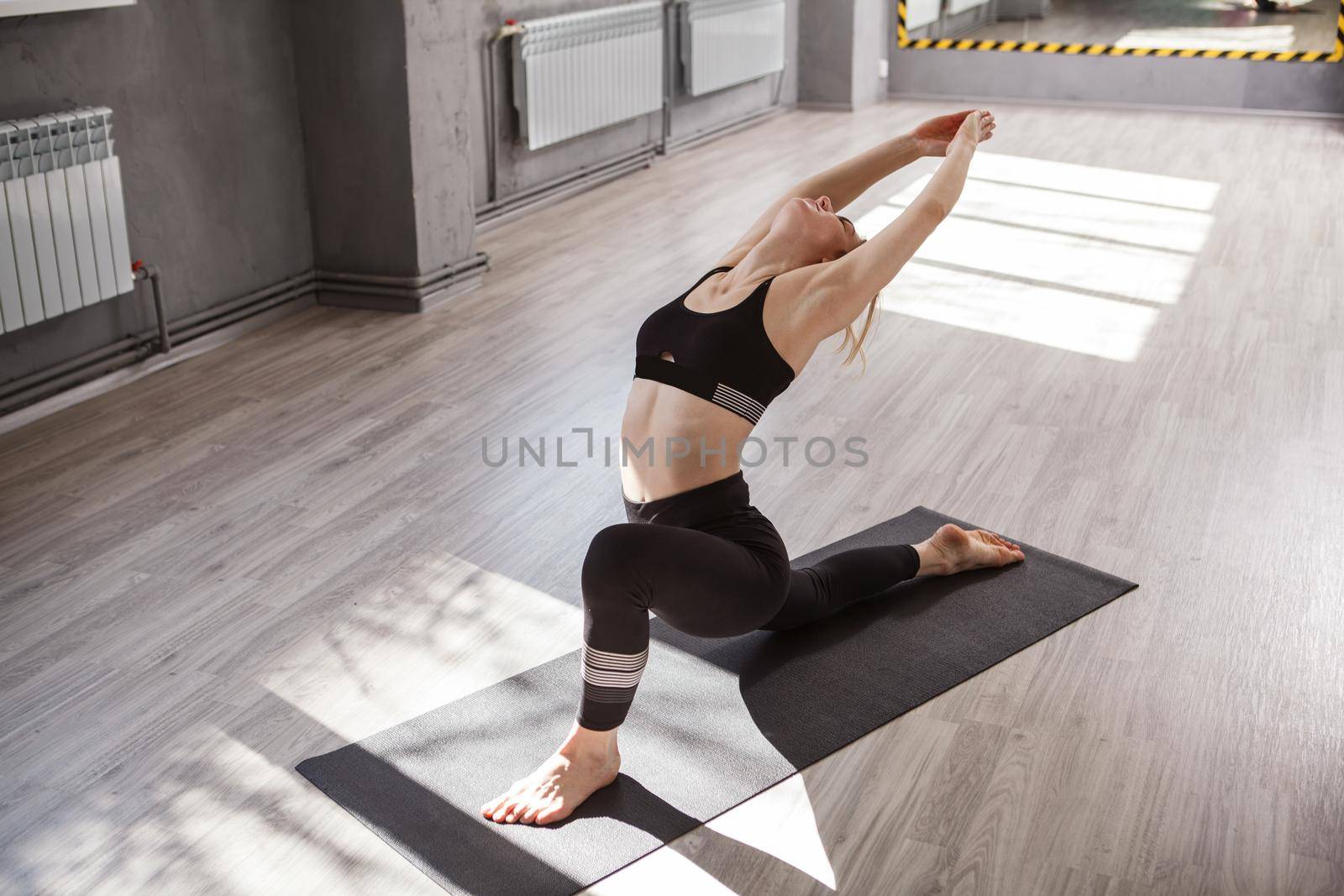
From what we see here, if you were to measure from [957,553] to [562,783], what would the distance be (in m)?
1.10

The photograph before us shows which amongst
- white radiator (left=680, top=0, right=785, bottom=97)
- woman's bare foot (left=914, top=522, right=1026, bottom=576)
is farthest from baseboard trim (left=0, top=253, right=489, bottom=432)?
white radiator (left=680, top=0, right=785, bottom=97)

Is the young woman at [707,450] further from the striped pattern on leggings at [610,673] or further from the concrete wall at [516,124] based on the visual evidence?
the concrete wall at [516,124]

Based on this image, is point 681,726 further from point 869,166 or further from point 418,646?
point 869,166

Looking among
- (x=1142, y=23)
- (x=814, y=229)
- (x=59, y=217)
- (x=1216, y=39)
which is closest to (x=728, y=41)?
(x=1142, y=23)

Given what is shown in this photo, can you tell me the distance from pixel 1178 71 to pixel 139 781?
8.24 metres

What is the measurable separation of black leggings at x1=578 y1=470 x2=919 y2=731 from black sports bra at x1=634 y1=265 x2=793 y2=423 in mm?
150

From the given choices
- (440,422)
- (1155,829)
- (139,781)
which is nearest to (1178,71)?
(440,422)

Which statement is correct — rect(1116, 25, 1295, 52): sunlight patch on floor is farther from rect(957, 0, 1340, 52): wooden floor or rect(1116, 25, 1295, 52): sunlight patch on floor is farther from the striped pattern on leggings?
the striped pattern on leggings

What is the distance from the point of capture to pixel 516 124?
5.88 meters

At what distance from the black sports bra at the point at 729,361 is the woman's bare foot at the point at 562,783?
58 centimetres

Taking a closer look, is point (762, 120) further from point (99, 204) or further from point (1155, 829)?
point (1155, 829)

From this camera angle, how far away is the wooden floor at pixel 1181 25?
8.23m

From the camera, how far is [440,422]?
144 inches

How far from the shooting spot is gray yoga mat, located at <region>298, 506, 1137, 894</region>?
2.00m
